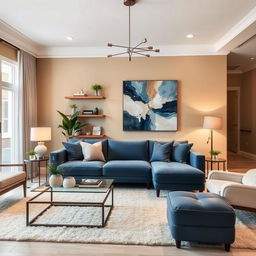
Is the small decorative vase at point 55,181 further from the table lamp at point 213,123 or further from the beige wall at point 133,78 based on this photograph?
the table lamp at point 213,123

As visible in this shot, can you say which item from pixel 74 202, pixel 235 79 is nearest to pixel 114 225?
pixel 74 202

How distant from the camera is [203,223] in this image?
87.7 inches

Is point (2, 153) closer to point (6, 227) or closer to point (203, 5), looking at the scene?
point (6, 227)

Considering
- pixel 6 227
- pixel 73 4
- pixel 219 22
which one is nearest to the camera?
pixel 6 227

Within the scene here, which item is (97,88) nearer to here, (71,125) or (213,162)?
(71,125)

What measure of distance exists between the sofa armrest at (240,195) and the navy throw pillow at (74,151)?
2936 mm

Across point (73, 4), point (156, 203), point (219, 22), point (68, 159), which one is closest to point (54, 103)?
point (68, 159)

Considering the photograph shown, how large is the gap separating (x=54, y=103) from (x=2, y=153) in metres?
1.68

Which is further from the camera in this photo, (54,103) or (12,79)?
(54,103)

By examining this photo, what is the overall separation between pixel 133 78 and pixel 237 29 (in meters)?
2.36

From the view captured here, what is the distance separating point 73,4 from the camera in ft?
11.5

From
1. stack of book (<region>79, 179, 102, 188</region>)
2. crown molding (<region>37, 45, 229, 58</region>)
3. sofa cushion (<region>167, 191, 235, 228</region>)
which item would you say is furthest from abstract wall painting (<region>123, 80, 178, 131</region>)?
sofa cushion (<region>167, 191, 235, 228</region>)

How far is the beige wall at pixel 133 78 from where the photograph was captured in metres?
5.35

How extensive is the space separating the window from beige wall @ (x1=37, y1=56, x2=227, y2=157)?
0.76 metres
